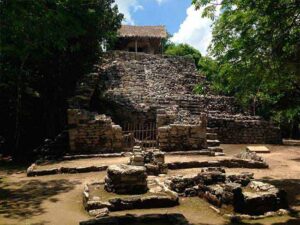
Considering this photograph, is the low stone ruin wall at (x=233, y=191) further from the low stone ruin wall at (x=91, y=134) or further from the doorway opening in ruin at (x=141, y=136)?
the doorway opening in ruin at (x=141, y=136)

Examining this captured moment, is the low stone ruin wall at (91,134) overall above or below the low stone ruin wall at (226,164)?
above

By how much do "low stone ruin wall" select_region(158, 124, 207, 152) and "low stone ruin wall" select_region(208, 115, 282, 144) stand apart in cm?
550

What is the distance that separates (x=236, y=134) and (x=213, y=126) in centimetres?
153

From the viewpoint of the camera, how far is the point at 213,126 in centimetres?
2544

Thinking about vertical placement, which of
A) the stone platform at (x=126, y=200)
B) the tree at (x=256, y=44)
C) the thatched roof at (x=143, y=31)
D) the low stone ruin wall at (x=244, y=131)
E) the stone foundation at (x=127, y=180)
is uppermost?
the thatched roof at (x=143, y=31)

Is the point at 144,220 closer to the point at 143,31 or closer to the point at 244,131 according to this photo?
the point at 244,131

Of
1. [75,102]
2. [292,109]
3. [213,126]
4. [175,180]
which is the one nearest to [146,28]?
[213,126]

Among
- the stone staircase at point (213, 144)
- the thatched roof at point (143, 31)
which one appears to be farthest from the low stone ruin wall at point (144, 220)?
the thatched roof at point (143, 31)

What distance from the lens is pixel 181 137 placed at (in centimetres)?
1984

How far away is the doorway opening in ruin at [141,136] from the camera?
19.9m

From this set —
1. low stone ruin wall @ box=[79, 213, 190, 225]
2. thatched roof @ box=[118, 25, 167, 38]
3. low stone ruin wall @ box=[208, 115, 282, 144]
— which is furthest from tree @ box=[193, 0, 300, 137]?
thatched roof @ box=[118, 25, 167, 38]

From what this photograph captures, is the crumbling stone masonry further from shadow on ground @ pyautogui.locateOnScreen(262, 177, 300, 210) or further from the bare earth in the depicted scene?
shadow on ground @ pyautogui.locateOnScreen(262, 177, 300, 210)

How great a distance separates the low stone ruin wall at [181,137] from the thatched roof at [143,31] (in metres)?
20.3

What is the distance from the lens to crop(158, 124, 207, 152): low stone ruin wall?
19.7 meters
